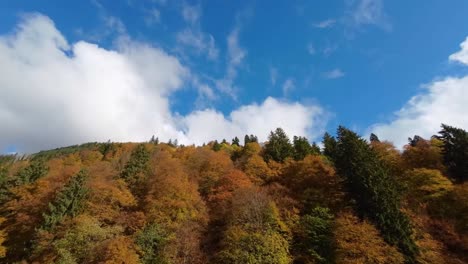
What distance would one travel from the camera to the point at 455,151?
5397cm

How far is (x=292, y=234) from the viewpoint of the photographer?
4219 centimetres

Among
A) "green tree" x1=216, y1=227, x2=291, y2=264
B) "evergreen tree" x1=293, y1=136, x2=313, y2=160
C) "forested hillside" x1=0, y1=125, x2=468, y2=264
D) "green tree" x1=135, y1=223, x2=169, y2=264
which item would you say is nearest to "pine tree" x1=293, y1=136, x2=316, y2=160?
"evergreen tree" x1=293, y1=136, x2=313, y2=160

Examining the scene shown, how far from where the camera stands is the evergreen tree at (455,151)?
52031 mm

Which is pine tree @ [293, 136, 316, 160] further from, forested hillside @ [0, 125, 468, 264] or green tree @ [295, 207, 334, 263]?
green tree @ [295, 207, 334, 263]

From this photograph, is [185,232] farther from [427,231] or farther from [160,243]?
[427,231]

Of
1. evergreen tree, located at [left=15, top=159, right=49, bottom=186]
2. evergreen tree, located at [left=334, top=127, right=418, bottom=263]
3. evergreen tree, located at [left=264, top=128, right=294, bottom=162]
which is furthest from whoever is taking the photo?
evergreen tree, located at [left=264, top=128, right=294, bottom=162]

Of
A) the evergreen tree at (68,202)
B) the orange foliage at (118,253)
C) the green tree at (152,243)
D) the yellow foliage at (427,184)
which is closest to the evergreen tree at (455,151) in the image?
the yellow foliage at (427,184)

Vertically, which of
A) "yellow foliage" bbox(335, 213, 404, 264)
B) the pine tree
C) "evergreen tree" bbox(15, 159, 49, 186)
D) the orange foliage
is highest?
the pine tree

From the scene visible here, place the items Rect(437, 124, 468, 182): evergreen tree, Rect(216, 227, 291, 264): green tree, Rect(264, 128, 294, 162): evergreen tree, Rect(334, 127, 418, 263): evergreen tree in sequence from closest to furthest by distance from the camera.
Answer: Rect(334, 127, 418, 263): evergreen tree, Rect(216, 227, 291, 264): green tree, Rect(437, 124, 468, 182): evergreen tree, Rect(264, 128, 294, 162): evergreen tree

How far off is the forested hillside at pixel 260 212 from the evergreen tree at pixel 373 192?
0.14 m

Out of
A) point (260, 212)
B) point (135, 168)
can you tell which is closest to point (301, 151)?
point (260, 212)

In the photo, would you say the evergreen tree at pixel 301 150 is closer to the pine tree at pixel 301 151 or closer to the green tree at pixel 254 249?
the pine tree at pixel 301 151

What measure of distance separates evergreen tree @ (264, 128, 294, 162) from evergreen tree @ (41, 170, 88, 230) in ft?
127

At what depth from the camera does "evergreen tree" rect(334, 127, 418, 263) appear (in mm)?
36219
